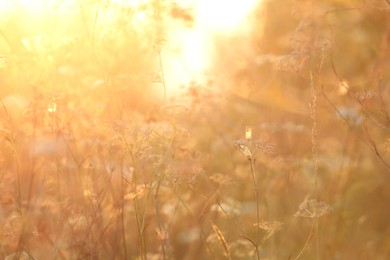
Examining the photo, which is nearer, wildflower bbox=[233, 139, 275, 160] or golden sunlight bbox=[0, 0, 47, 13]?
wildflower bbox=[233, 139, 275, 160]

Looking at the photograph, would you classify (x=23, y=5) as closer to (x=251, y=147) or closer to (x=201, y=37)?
(x=201, y=37)

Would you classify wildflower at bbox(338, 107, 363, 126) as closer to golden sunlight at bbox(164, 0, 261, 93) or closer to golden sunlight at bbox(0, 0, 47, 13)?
golden sunlight at bbox(164, 0, 261, 93)

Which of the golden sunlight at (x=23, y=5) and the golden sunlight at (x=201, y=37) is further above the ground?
the golden sunlight at (x=23, y=5)

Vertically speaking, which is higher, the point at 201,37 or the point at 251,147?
the point at 201,37

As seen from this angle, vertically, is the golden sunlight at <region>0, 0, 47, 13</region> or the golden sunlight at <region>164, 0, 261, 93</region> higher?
the golden sunlight at <region>0, 0, 47, 13</region>

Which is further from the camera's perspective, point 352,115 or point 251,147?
point 352,115

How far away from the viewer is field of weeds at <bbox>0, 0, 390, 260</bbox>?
2.74 m

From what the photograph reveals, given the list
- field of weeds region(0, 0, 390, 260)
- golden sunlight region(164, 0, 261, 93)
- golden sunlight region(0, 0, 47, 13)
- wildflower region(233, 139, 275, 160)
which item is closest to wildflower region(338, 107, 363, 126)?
field of weeds region(0, 0, 390, 260)

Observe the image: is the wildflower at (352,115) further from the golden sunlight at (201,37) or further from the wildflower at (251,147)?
the wildflower at (251,147)

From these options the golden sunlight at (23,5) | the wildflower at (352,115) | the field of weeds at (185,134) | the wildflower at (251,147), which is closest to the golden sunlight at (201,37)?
the field of weeds at (185,134)

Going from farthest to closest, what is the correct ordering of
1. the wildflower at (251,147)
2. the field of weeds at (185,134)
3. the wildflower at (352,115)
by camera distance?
the wildflower at (352,115) → the field of weeds at (185,134) → the wildflower at (251,147)

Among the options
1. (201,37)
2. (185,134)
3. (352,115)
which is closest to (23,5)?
(201,37)

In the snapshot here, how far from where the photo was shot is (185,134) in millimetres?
3150

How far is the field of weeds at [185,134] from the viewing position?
274 centimetres
